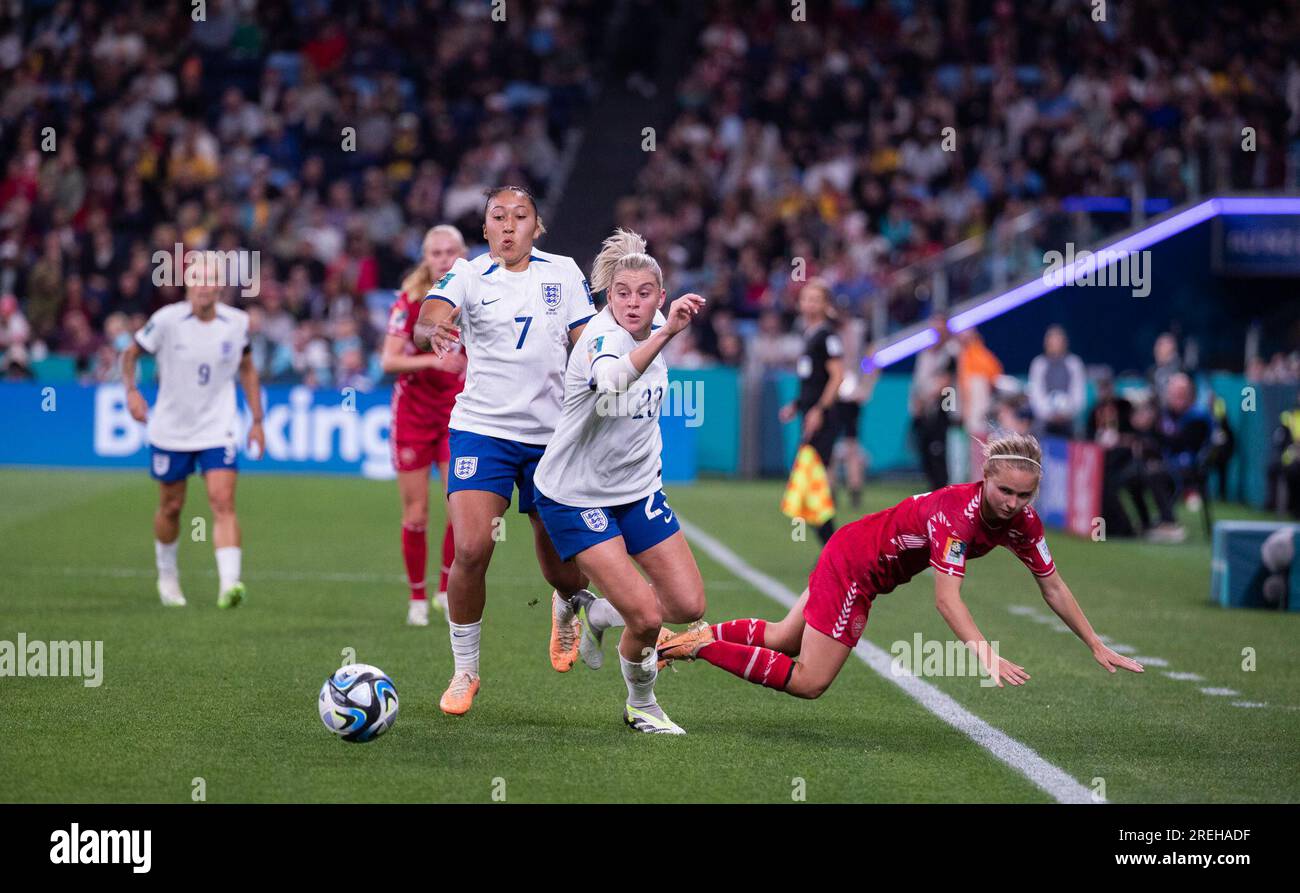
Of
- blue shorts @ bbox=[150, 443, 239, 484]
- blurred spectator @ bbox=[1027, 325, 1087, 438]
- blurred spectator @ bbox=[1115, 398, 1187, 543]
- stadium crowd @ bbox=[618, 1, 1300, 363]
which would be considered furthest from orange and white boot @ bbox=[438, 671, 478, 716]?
stadium crowd @ bbox=[618, 1, 1300, 363]

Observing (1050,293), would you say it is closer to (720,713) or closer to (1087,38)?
(1087,38)

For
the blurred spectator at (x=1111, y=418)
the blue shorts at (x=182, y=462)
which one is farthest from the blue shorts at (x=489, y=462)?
the blurred spectator at (x=1111, y=418)

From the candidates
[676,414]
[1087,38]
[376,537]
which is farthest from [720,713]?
[1087,38]

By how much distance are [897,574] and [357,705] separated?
7.26 feet

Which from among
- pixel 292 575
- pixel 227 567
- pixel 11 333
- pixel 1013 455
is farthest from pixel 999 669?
pixel 11 333

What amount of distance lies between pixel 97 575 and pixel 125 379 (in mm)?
1706

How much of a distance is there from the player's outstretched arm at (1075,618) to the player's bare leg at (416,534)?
4133 mm

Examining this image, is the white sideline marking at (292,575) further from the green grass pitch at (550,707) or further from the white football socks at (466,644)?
the white football socks at (466,644)

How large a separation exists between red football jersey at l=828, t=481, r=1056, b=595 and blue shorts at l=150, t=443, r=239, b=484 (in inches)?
184

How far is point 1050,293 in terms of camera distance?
2281 cm

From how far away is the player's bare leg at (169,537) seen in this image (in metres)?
10.3

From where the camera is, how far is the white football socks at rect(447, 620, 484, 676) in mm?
7164

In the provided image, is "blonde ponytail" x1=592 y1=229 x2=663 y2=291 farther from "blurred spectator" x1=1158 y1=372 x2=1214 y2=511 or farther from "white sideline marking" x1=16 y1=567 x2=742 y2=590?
"blurred spectator" x1=1158 y1=372 x2=1214 y2=511

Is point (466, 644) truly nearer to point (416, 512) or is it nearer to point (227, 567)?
point (416, 512)
